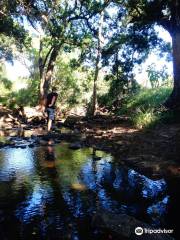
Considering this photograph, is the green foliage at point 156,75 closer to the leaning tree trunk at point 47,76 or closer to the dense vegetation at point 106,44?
the dense vegetation at point 106,44

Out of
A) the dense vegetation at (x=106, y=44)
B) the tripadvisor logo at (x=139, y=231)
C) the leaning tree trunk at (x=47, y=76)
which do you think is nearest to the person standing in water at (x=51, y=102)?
the dense vegetation at (x=106, y=44)

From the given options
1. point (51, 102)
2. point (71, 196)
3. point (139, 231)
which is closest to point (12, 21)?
point (51, 102)

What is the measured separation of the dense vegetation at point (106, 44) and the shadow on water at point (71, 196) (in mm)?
6039

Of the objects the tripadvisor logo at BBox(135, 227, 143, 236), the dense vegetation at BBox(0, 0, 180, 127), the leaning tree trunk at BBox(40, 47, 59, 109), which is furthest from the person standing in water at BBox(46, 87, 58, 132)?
the tripadvisor logo at BBox(135, 227, 143, 236)

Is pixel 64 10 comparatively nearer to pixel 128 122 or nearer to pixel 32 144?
pixel 128 122

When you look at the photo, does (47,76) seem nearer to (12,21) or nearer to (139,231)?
(12,21)

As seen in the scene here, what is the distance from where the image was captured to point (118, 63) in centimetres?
2300

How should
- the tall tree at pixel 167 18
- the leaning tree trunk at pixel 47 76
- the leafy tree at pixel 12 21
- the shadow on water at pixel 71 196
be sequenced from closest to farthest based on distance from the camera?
the shadow on water at pixel 71 196, the tall tree at pixel 167 18, the leafy tree at pixel 12 21, the leaning tree trunk at pixel 47 76

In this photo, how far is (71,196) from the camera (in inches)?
261

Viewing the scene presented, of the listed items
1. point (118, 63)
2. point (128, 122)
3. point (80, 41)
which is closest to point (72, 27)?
point (80, 41)

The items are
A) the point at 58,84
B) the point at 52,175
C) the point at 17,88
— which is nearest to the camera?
the point at 52,175

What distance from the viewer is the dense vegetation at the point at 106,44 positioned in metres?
16.0

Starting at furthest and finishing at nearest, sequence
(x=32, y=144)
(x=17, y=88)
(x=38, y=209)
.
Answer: (x=17, y=88), (x=32, y=144), (x=38, y=209)

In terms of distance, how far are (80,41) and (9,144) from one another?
1150 cm
